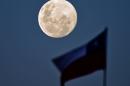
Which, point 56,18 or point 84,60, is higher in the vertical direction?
point 56,18

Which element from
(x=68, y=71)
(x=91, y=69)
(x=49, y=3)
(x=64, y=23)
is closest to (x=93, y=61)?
(x=91, y=69)

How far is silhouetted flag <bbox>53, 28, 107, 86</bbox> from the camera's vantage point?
7.25ft

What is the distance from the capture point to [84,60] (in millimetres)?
2258

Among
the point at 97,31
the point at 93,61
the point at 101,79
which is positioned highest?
the point at 97,31

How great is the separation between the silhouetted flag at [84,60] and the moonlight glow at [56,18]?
0.23m

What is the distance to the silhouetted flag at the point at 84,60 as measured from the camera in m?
2.21

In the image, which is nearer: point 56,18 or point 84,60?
point 56,18

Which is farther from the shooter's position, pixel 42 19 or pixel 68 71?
pixel 68 71

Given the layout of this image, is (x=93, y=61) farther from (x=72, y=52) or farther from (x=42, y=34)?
(x=42, y=34)

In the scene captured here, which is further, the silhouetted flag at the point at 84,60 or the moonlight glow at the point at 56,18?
the silhouetted flag at the point at 84,60

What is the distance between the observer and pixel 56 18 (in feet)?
6.69

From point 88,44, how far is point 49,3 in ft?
1.55

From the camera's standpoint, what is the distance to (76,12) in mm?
2191

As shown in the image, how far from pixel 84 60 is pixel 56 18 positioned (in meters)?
0.46
